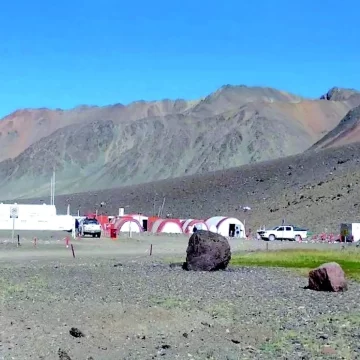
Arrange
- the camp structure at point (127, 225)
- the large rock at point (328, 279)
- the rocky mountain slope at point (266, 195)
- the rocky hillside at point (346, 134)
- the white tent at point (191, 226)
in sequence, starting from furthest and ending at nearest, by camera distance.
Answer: the rocky hillside at point (346, 134) < the rocky mountain slope at point (266, 195) < the camp structure at point (127, 225) < the white tent at point (191, 226) < the large rock at point (328, 279)

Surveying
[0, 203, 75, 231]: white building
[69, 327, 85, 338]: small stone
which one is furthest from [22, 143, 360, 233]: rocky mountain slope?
[69, 327, 85, 338]: small stone

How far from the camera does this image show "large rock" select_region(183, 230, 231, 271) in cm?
3019

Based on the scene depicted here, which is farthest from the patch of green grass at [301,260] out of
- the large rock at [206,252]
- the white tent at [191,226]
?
the white tent at [191,226]

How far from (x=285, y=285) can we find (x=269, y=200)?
79391mm

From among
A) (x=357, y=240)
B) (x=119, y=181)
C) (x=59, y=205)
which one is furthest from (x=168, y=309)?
(x=119, y=181)

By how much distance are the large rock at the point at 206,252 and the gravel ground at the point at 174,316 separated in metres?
1.06

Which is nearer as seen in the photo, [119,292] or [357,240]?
[119,292]

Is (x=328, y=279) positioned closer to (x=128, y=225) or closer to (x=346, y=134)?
(x=128, y=225)

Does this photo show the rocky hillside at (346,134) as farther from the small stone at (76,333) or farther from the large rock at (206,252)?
the small stone at (76,333)

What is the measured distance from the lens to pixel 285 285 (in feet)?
84.1

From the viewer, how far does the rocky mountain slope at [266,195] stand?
90250mm

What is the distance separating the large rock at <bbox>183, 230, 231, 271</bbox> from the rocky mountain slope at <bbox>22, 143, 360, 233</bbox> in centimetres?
5035

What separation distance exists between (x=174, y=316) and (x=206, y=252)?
1257 cm

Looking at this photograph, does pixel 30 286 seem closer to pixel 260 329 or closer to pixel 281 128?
pixel 260 329
